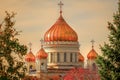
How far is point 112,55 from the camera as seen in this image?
3291 cm

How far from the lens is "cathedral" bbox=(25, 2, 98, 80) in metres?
101

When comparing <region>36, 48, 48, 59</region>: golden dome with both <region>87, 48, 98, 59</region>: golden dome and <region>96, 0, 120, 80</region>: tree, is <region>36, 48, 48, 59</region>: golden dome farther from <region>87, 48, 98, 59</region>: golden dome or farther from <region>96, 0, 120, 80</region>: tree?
<region>96, 0, 120, 80</region>: tree

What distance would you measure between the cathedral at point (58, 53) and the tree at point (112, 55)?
214 feet

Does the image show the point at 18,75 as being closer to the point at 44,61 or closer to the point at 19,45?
the point at 19,45

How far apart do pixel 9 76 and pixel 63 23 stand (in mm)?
72787

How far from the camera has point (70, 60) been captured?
335ft

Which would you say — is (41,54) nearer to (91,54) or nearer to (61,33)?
(61,33)

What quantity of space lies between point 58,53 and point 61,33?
4572 mm

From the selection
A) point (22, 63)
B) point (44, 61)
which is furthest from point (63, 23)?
point (22, 63)

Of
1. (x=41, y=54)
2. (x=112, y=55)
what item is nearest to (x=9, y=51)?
(x=112, y=55)

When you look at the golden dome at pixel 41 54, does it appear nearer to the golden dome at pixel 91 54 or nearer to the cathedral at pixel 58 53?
the cathedral at pixel 58 53

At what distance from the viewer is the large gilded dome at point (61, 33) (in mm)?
104750

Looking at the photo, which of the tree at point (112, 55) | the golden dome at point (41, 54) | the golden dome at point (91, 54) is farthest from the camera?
the golden dome at point (91, 54)

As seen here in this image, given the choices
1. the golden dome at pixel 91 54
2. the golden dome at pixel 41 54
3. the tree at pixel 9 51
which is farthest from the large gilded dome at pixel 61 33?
the tree at pixel 9 51
